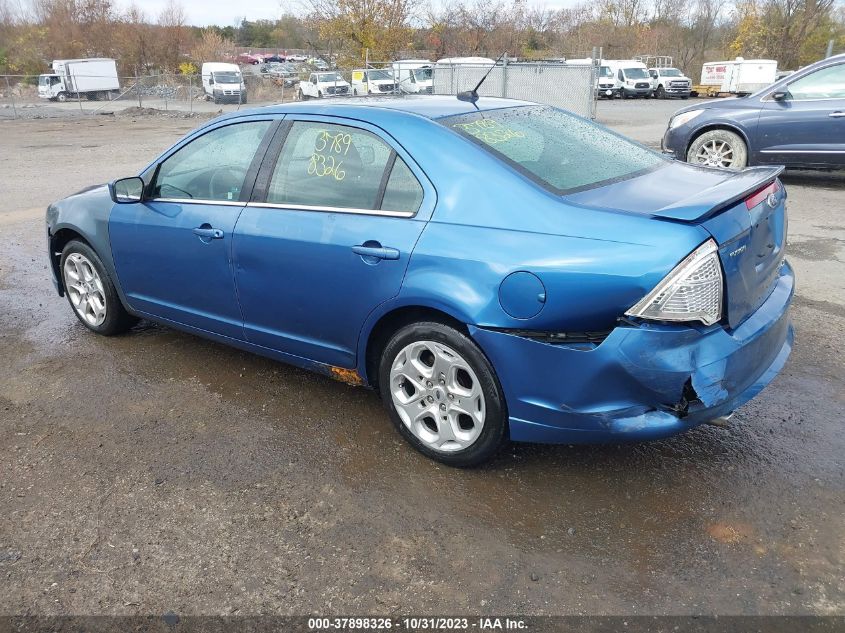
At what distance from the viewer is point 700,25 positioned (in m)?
55.2

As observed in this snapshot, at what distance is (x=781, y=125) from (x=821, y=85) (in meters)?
0.66

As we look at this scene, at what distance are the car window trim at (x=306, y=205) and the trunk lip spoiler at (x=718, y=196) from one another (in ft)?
3.48


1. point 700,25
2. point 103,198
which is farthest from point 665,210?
point 700,25

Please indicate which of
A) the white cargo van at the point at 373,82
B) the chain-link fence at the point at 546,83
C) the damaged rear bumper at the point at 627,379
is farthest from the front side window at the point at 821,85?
the white cargo van at the point at 373,82

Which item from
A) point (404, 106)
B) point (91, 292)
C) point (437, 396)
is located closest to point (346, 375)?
point (437, 396)

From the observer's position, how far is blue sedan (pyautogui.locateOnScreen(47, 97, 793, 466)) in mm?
2625

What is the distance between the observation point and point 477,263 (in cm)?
281

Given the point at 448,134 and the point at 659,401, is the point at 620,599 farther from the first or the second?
the point at 448,134

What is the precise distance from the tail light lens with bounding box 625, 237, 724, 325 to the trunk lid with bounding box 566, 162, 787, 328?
0.26 ft

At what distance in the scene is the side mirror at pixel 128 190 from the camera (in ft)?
14.0

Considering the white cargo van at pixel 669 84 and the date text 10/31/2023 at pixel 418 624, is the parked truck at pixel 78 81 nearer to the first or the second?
the white cargo van at pixel 669 84

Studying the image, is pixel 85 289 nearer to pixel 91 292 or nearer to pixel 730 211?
pixel 91 292

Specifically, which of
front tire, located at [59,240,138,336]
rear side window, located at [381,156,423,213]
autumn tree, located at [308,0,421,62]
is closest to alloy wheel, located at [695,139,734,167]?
rear side window, located at [381,156,423,213]

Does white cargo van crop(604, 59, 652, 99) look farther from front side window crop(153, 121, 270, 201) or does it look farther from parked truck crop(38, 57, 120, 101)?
front side window crop(153, 121, 270, 201)
